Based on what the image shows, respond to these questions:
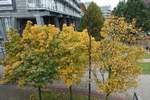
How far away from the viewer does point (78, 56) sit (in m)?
24.2

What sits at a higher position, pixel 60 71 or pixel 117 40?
pixel 117 40

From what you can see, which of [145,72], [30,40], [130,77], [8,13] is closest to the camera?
[130,77]

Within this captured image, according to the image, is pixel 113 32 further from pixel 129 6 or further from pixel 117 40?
pixel 129 6

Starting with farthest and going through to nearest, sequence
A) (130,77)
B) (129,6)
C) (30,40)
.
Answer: (129,6) < (30,40) < (130,77)

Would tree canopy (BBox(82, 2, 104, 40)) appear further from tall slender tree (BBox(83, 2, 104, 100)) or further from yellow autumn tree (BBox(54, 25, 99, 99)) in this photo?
yellow autumn tree (BBox(54, 25, 99, 99))

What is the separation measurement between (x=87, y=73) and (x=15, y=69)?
4.41 meters

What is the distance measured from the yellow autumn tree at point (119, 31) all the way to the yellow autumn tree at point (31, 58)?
2849 mm

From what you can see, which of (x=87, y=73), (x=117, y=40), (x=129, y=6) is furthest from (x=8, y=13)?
(x=129, y=6)

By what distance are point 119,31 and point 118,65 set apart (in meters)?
2.10

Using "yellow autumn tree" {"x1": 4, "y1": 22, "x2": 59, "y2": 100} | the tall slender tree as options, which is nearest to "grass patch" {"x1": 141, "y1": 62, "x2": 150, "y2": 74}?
the tall slender tree

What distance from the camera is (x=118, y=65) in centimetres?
2277

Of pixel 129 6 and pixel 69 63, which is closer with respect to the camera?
pixel 69 63

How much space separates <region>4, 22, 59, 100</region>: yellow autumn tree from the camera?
78.3 feet

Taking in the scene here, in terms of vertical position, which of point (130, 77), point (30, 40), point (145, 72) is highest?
point (30, 40)
